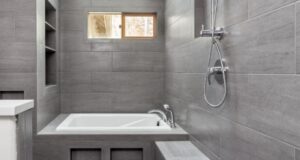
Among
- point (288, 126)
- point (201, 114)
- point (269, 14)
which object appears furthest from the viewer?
point (201, 114)

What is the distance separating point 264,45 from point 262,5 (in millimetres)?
207

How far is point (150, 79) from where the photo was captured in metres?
4.66

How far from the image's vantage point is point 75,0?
4.54 metres

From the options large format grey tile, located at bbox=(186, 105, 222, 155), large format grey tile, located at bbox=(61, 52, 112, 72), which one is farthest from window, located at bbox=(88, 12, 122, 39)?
large format grey tile, located at bbox=(186, 105, 222, 155)

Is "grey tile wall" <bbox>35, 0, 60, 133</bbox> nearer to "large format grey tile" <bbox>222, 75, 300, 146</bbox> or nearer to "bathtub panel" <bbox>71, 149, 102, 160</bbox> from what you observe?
"bathtub panel" <bbox>71, 149, 102, 160</bbox>

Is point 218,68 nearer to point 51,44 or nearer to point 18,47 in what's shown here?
point 18,47

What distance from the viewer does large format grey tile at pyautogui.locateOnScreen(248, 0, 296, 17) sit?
1.48 m

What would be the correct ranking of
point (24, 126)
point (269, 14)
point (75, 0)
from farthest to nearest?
point (75, 0)
point (24, 126)
point (269, 14)

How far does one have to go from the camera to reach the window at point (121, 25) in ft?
15.2

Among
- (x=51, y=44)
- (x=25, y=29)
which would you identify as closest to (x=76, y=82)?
(x=51, y=44)

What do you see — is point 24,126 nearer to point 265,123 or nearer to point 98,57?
point 265,123

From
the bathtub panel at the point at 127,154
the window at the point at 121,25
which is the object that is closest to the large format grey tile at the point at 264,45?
the bathtub panel at the point at 127,154

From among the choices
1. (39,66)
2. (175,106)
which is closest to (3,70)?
(39,66)

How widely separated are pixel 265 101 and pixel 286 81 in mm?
222
